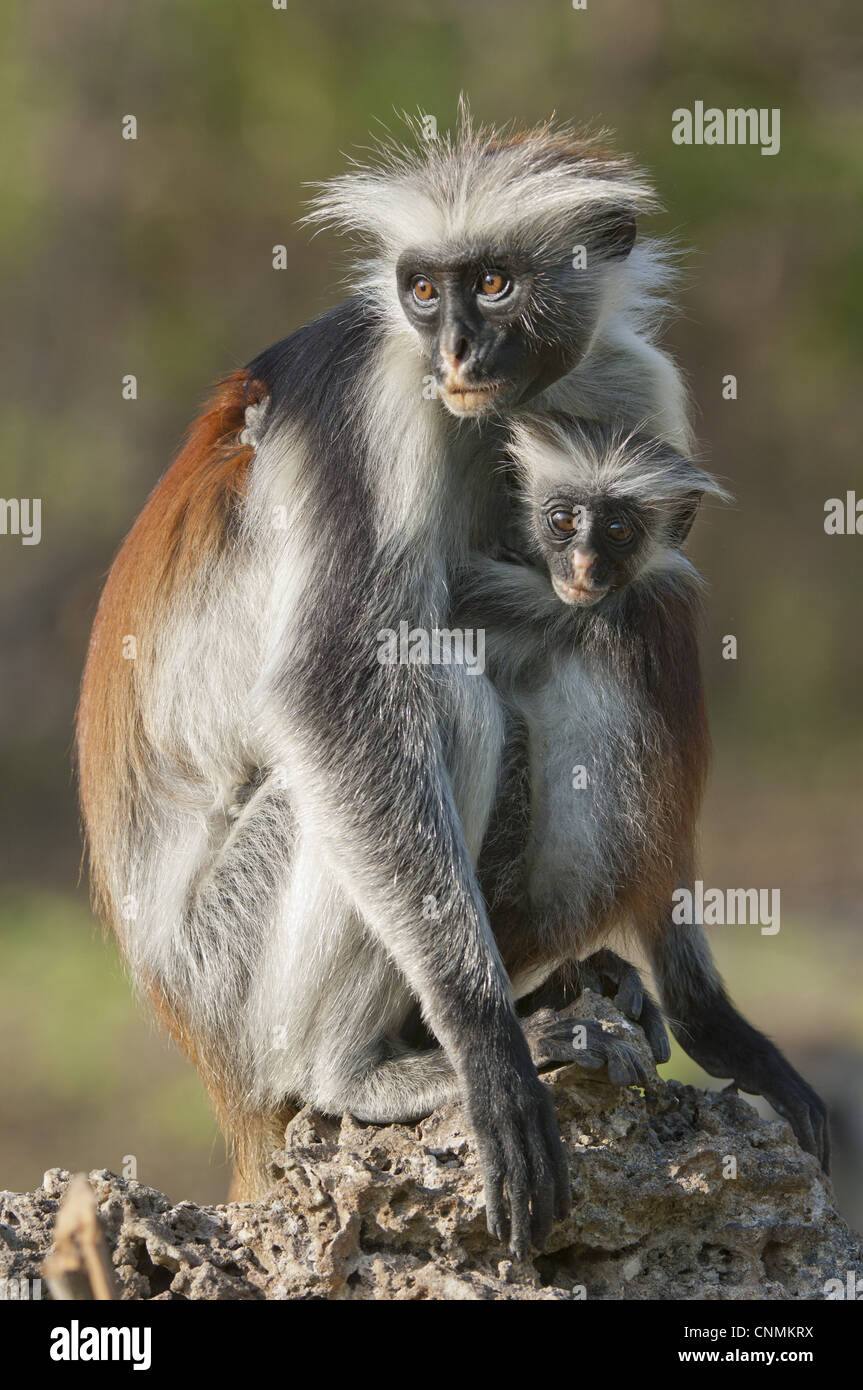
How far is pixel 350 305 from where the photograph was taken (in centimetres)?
572

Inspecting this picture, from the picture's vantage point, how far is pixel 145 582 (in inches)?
229

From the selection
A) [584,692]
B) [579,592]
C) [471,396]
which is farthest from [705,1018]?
[471,396]

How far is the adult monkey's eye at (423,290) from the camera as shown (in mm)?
5188

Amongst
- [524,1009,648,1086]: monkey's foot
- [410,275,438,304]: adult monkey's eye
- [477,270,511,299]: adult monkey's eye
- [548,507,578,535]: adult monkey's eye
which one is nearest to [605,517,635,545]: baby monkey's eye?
[548,507,578,535]: adult monkey's eye

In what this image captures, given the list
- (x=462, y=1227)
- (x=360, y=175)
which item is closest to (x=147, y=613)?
(x=360, y=175)

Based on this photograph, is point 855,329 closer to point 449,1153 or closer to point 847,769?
point 847,769

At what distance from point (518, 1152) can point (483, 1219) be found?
0.26 m

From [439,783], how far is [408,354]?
144 cm

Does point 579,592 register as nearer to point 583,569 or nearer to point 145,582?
point 583,569

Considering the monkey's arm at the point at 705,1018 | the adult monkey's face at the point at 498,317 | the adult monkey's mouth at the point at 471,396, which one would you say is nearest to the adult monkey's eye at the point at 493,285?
the adult monkey's face at the point at 498,317

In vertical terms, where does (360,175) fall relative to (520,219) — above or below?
above

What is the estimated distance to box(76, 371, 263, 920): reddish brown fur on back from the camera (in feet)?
18.6

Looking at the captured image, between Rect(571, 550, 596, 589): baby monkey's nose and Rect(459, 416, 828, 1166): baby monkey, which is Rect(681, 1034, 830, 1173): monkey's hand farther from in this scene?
Rect(571, 550, 596, 589): baby monkey's nose

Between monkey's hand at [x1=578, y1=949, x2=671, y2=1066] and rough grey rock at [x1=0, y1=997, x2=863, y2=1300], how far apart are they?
0.92 feet
